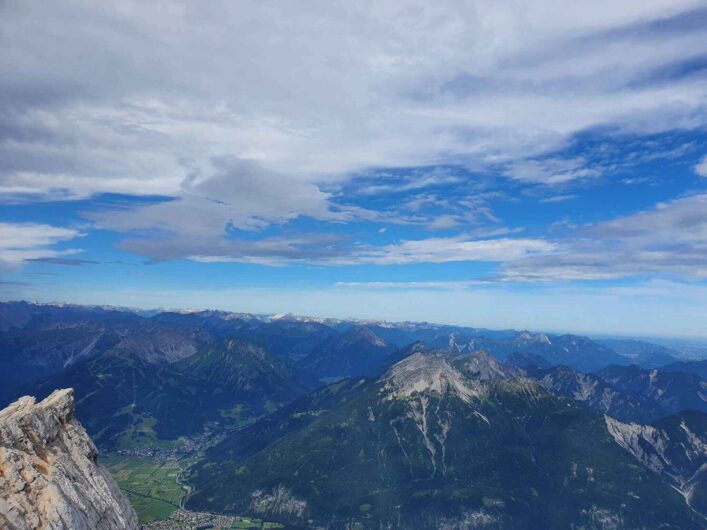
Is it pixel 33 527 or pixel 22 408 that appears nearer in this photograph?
pixel 33 527

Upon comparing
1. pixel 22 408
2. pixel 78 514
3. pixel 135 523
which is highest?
pixel 22 408

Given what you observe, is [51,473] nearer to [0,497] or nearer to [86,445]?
[0,497]

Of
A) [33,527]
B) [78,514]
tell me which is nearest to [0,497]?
[33,527]

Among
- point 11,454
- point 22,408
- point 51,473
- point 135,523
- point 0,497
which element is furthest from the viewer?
point 135,523

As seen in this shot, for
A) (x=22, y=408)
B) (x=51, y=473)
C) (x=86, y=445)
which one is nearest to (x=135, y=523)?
(x=86, y=445)

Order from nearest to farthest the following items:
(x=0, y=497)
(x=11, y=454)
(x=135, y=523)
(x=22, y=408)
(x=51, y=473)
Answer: (x=0, y=497), (x=11, y=454), (x=51, y=473), (x=22, y=408), (x=135, y=523)

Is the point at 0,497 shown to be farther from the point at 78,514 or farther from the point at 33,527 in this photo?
the point at 78,514

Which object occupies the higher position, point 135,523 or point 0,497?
A: point 0,497
